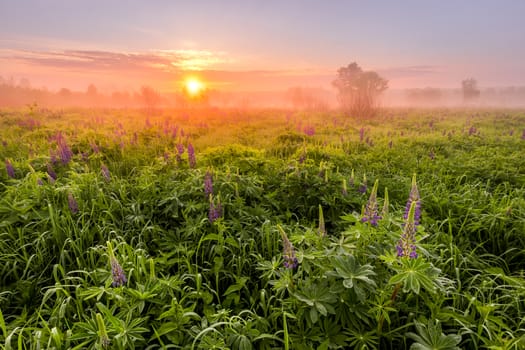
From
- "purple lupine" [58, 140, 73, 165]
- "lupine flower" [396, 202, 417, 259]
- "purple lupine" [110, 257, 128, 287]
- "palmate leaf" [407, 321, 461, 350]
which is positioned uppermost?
"purple lupine" [58, 140, 73, 165]

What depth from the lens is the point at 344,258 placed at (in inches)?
71.7

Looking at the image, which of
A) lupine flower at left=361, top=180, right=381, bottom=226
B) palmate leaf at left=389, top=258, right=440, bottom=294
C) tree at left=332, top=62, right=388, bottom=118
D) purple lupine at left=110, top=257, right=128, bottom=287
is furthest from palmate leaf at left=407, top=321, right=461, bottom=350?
tree at left=332, top=62, right=388, bottom=118

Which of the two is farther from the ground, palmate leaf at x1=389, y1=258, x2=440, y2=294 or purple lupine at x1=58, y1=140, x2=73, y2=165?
purple lupine at x1=58, y1=140, x2=73, y2=165

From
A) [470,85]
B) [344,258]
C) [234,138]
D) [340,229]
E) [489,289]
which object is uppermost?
[470,85]

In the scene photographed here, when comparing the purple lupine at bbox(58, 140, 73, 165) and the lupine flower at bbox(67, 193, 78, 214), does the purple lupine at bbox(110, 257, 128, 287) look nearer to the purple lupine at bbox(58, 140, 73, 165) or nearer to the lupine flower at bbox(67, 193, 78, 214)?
the lupine flower at bbox(67, 193, 78, 214)

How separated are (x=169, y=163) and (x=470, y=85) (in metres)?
88.3

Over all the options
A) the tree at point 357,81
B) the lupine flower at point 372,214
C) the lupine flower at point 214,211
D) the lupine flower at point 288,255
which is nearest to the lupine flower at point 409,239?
the lupine flower at point 372,214

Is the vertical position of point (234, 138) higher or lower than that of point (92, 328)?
higher

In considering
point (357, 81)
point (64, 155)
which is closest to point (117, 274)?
point (64, 155)

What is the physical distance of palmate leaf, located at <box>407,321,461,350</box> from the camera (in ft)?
5.04

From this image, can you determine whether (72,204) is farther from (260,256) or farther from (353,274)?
(353,274)

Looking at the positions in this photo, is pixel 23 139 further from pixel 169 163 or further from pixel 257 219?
pixel 257 219

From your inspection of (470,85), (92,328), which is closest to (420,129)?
(92,328)

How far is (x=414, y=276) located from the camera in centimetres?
151
